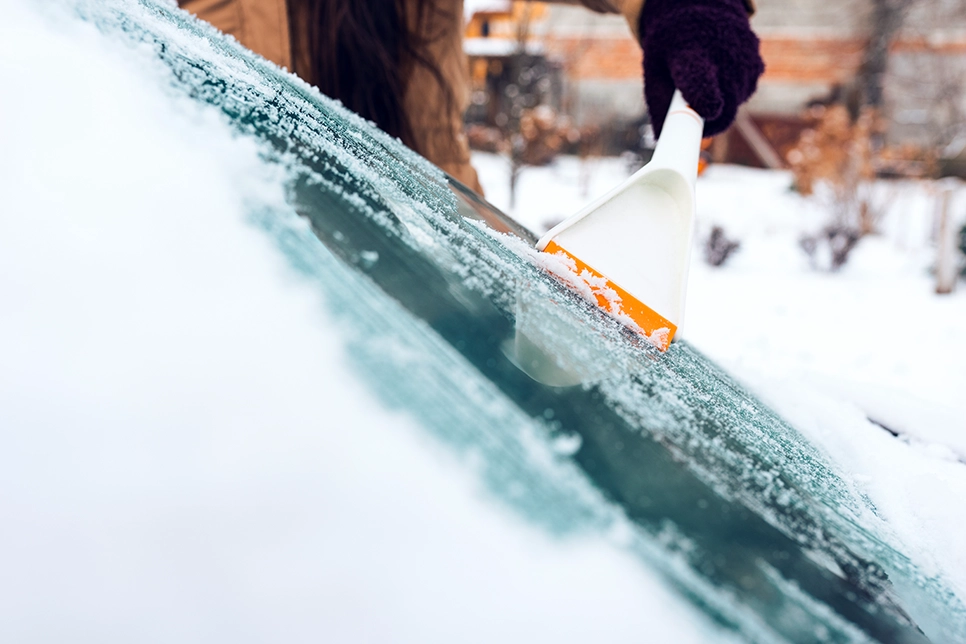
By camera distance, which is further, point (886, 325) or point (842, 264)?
point (842, 264)

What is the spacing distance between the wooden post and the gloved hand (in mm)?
4504

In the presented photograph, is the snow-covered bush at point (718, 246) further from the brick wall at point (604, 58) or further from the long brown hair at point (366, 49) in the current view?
the brick wall at point (604, 58)

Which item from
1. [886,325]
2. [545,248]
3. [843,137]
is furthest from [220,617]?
[843,137]

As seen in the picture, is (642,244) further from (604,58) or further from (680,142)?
(604,58)

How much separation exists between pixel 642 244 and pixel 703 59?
0.34 m

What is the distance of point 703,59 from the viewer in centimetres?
80

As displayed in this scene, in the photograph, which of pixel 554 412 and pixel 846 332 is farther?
pixel 846 332

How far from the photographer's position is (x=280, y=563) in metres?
0.25

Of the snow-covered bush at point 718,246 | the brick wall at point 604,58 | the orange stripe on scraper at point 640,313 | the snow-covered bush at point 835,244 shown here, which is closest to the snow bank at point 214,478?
the orange stripe on scraper at point 640,313

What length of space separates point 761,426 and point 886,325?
398cm

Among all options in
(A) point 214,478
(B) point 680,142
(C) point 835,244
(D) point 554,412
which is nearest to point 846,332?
(C) point 835,244

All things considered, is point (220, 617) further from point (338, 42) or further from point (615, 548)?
point (338, 42)

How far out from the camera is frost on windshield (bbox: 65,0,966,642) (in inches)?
10.9

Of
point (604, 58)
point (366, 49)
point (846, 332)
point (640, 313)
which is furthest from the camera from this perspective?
point (604, 58)
